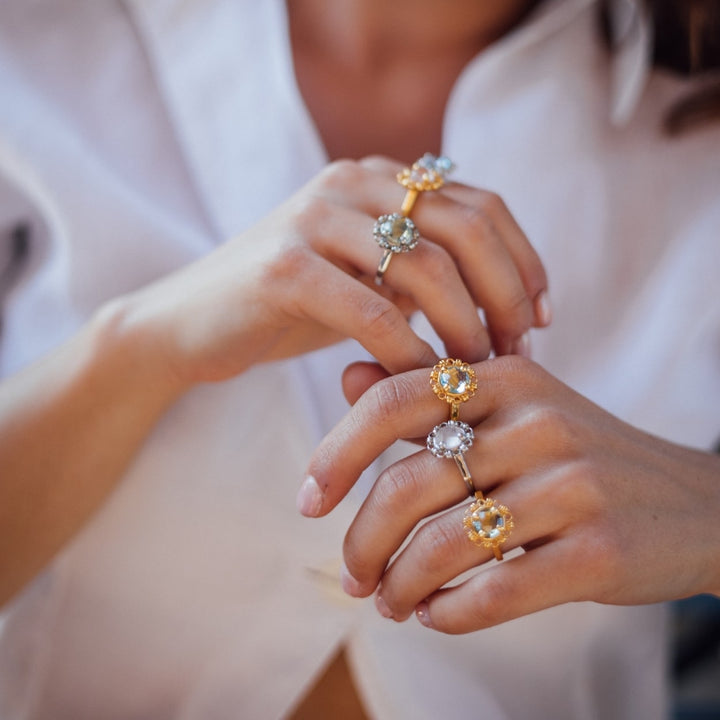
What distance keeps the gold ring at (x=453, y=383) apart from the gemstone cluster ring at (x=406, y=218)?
13cm

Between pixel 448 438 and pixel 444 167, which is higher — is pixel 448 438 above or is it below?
below

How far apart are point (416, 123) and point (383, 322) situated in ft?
2.06

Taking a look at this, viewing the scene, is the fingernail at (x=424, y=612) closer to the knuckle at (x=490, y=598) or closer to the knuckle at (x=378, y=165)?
the knuckle at (x=490, y=598)

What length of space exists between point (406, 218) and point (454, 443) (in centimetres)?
24

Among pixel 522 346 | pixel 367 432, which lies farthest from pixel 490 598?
pixel 522 346

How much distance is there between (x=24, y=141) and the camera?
0.93m

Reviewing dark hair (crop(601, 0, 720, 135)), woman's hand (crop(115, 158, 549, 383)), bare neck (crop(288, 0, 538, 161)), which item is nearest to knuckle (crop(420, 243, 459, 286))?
woman's hand (crop(115, 158, 549, 383))

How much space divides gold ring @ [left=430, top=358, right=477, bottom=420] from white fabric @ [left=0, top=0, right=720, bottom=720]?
0.27m

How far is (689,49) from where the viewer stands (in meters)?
1.17

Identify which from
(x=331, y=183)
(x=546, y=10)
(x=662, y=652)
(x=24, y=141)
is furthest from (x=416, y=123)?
(x=662, y=652)

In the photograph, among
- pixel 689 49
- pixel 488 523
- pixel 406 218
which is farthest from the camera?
pixel 689 49

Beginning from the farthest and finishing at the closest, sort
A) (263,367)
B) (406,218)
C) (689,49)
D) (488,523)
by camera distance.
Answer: (689,49) < (263,367) < (406,218) < (488,523)

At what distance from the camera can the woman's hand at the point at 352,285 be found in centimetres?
68

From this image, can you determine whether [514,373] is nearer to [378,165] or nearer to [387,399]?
[387,399]
